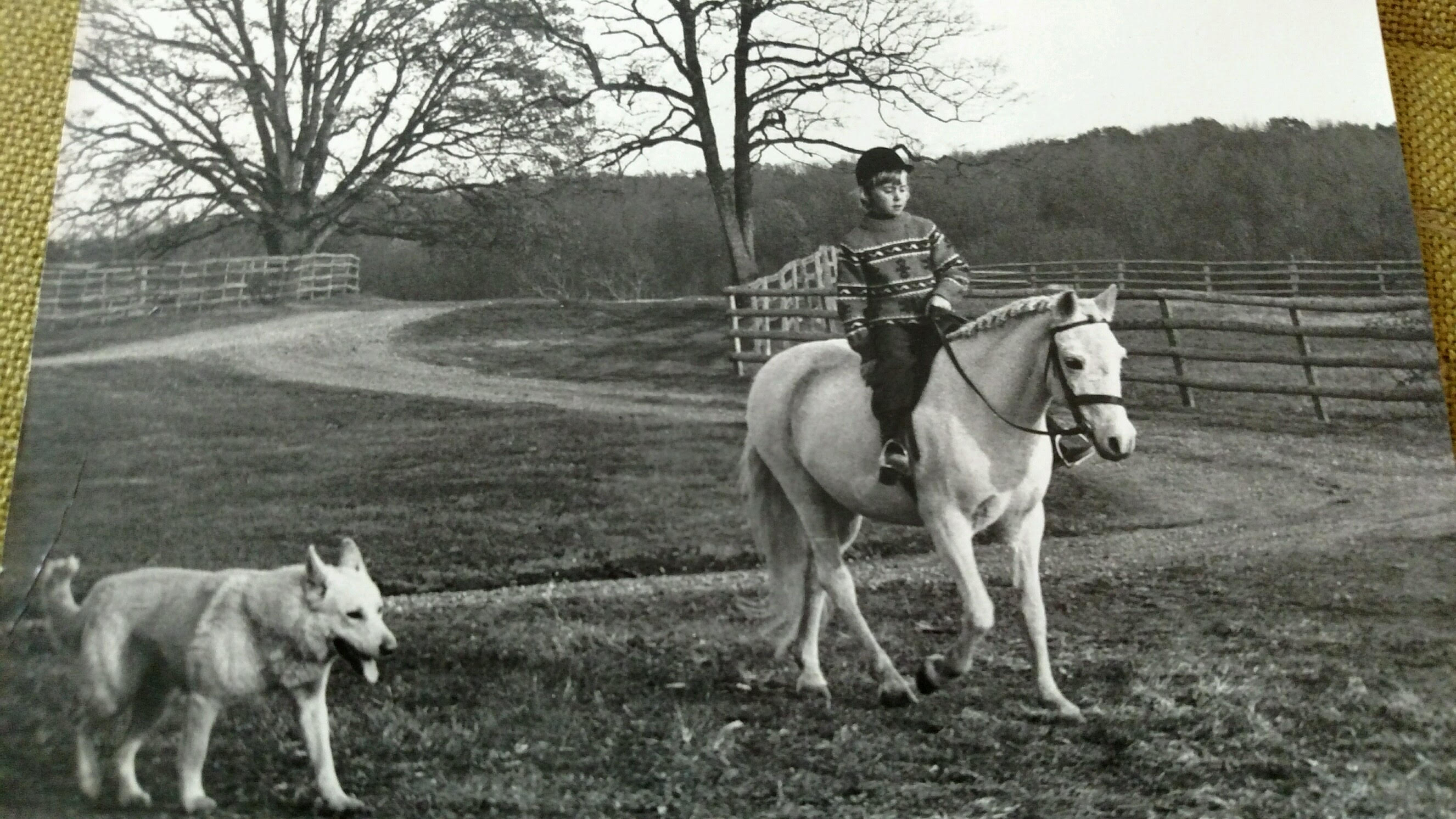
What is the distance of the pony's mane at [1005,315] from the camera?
86.4 inches

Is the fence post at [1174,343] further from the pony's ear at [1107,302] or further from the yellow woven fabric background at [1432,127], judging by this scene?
the yellow woven fabric background at [1432,127]

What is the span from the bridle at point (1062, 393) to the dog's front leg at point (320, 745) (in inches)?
50.7

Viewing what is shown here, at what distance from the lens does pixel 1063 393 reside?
2.17m

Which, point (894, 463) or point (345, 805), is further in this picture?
point (894, 463)

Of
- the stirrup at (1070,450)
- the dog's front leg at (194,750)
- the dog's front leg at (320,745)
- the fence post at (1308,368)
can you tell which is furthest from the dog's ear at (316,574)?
the fence post at (1308,368)

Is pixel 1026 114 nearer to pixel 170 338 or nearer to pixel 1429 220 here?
pixel 1429 220

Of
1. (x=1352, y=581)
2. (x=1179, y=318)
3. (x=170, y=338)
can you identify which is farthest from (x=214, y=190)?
Result: (x=1352, y=581)

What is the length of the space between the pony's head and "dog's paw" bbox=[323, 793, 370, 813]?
1.45 m

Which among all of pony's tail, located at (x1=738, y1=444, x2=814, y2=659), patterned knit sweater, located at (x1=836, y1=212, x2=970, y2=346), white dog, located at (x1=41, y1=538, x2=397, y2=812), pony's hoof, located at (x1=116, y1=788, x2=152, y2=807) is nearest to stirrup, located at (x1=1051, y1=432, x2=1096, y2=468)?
patterned knit sweater, located at (x1=836, y1=212, x2=970, y2=346)

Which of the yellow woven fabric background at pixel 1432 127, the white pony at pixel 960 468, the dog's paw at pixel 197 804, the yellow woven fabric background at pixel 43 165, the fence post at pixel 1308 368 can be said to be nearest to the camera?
the dog's paw at pixel 197 804

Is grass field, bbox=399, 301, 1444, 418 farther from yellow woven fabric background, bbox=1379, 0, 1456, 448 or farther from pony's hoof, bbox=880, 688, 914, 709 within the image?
yellow woven fabric background, bbox=1379, 0, 1456, 448

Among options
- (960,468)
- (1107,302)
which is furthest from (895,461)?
(1107,302)

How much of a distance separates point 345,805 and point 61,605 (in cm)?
65

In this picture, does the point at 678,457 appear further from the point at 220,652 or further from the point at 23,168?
the point at 23,168
